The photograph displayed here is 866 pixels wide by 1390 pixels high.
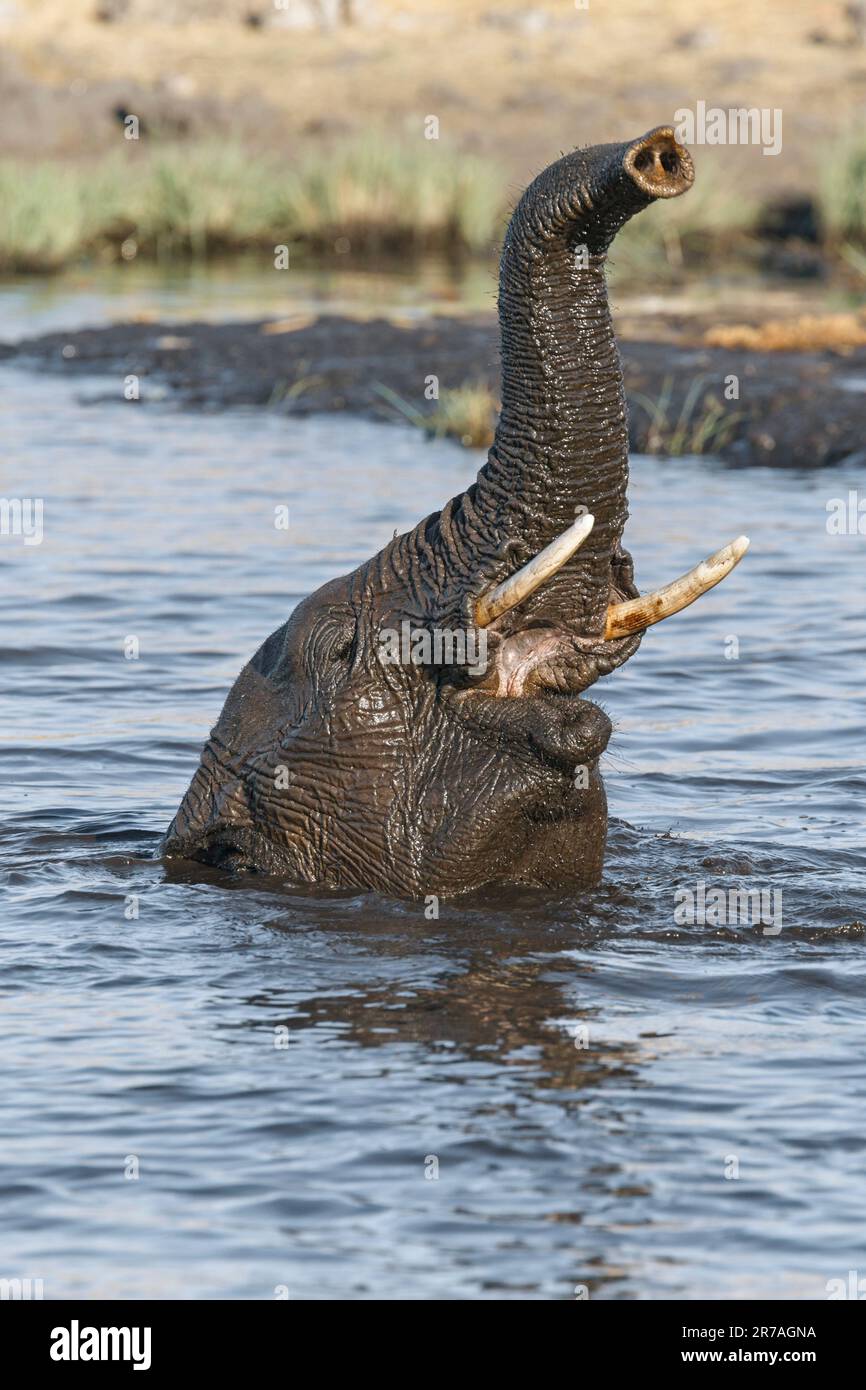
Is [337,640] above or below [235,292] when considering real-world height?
below

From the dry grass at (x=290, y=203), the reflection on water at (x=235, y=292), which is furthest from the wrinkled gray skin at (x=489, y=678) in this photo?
the dry grass at (x=290, y=203)

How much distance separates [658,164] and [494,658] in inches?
64.0

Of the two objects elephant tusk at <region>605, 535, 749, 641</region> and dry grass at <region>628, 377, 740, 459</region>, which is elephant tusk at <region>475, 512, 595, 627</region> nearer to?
elephant tusk at <region>605, 535, 749, 641</region>

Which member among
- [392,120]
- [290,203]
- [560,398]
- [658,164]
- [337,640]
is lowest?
[337,640]

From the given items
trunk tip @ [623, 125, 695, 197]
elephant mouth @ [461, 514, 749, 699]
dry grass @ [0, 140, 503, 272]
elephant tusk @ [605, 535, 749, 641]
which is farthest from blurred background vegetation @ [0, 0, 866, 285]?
trunk tip @ [623, 125, 695, 197]

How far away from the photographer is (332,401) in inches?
830

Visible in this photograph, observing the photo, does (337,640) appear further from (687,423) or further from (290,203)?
(290,203)

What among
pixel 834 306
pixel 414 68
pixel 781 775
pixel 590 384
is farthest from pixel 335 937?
pixel 414 68

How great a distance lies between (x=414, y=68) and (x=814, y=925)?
43.2 meters

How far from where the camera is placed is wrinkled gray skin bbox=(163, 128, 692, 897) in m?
6.58

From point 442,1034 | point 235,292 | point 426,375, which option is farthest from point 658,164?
point 235,292

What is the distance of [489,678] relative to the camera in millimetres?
7055

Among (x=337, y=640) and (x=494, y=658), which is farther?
(x=337, y=640)

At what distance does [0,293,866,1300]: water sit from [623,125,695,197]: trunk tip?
7.90 ft
